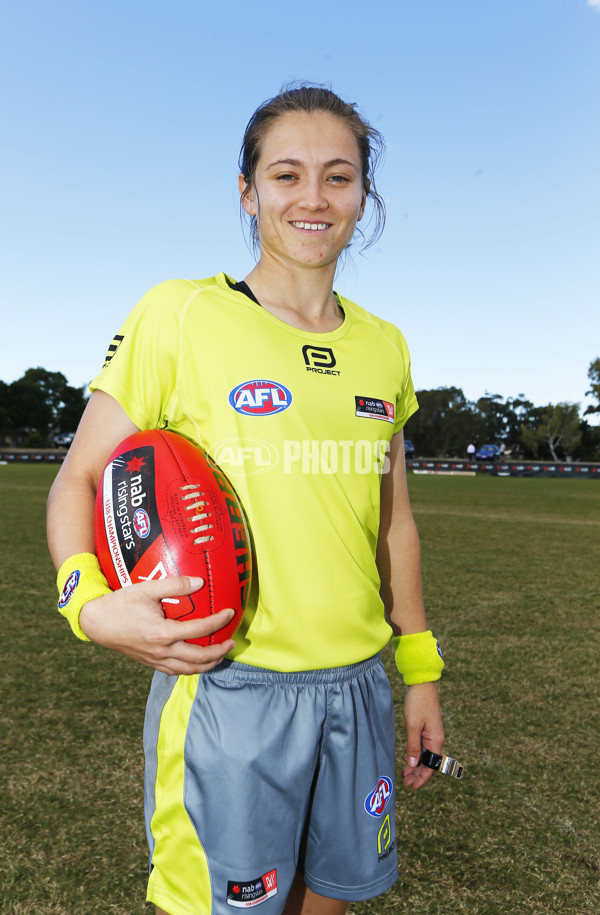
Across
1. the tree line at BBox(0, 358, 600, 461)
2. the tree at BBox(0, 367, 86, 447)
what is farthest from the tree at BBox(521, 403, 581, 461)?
the tree at BBox(0, 367, 86, 447)

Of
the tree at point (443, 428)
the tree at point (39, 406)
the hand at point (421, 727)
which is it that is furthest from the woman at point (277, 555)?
the tree at point (443, 428)

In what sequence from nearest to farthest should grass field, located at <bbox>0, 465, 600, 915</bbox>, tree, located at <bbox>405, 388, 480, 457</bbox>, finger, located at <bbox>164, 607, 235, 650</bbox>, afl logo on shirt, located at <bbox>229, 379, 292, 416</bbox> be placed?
finger, located at <bbox>164, 607, 235, 650</bbox>
afl logo on shirt, located at <bbox>229, 379, 292, 416</bbox>
grass field, located at <bbox>0, 465, 600, 915</bbox>
tree, located at <bbox>405, 388, 480, 457</bbox>

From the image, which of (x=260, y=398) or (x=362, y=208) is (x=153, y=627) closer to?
(x=260, y=398)

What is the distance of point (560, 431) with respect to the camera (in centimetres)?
7519

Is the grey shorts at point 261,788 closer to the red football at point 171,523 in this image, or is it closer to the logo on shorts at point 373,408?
the red football at point 171,523

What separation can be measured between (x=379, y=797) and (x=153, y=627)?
780 mm

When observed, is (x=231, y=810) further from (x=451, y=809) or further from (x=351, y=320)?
(x=451, y=809)

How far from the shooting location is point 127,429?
4.90 ft

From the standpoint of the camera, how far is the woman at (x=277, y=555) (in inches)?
54.9

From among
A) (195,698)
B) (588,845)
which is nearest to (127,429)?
(195,698)

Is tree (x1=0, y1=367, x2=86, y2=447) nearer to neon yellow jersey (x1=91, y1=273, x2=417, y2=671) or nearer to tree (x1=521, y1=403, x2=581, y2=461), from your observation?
tree (x1=521, y1=403, x2=581, y2=461)

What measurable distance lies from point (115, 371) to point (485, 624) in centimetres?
511

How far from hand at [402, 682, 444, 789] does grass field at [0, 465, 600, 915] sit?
0.99m

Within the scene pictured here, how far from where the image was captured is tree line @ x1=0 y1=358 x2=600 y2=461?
7294 cm
